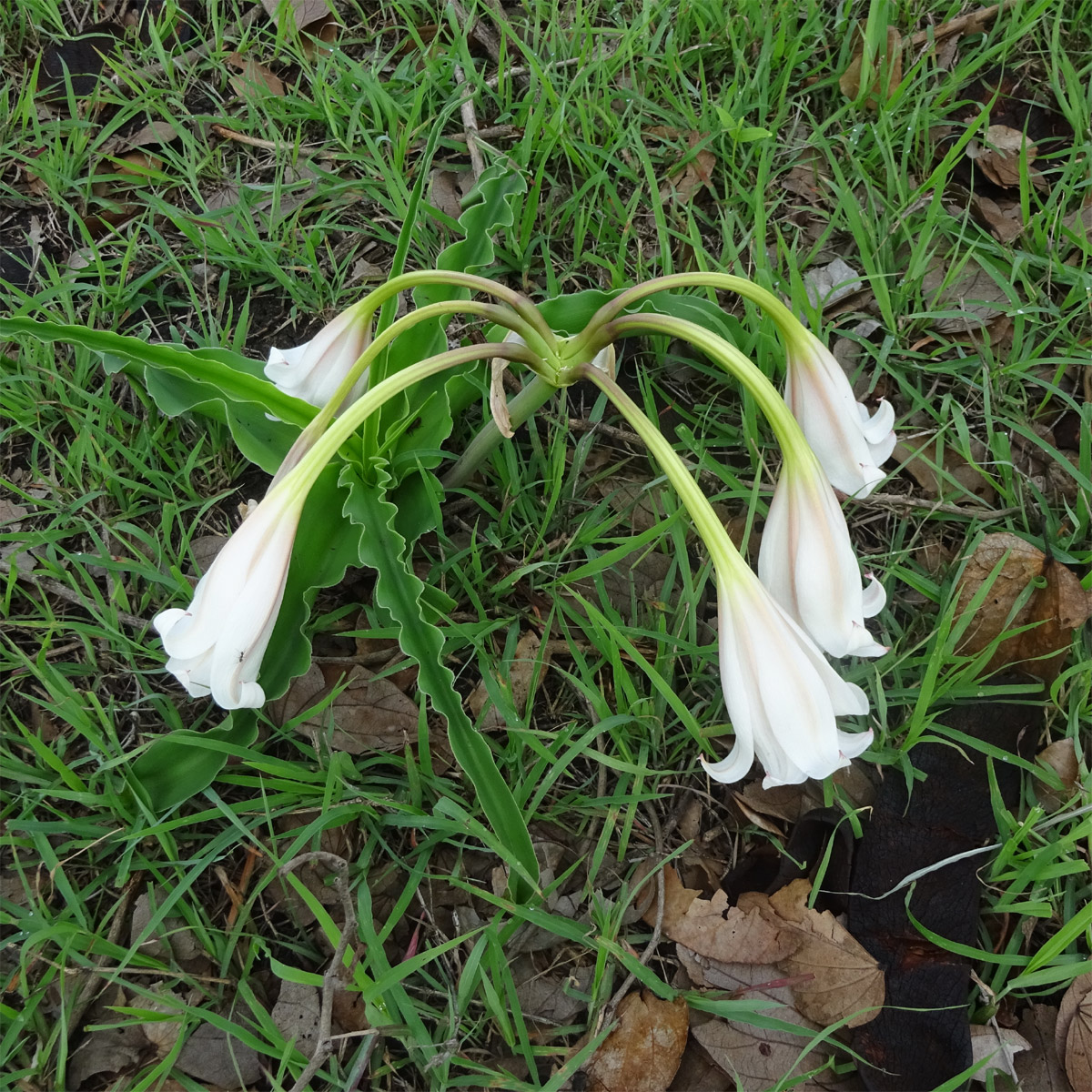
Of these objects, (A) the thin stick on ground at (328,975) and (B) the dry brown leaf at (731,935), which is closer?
(A) the thin stick on ground at (328,975)

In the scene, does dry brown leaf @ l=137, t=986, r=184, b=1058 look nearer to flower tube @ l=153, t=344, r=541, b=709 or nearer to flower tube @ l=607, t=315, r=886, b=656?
flower tube @ l=153, t=344, r=541, b=709

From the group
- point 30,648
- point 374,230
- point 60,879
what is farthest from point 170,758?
point 374,230

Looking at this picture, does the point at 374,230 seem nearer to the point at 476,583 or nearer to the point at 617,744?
the point at 476,583

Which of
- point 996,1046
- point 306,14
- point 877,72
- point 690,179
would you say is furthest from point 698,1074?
point 306,14

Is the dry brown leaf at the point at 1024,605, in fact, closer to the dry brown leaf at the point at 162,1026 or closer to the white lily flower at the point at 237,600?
the white lily flower at the point at 237,600

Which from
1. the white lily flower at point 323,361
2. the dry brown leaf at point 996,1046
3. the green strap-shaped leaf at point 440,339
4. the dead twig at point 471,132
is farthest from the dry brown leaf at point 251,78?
the dry brown leaf at point 996,1046

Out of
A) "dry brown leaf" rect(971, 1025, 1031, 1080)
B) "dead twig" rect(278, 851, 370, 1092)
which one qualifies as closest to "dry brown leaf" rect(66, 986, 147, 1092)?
"dead twig" rect(278, 851, 370, 1092)

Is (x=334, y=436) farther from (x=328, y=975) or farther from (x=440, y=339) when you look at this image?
(x=328, y=975)
